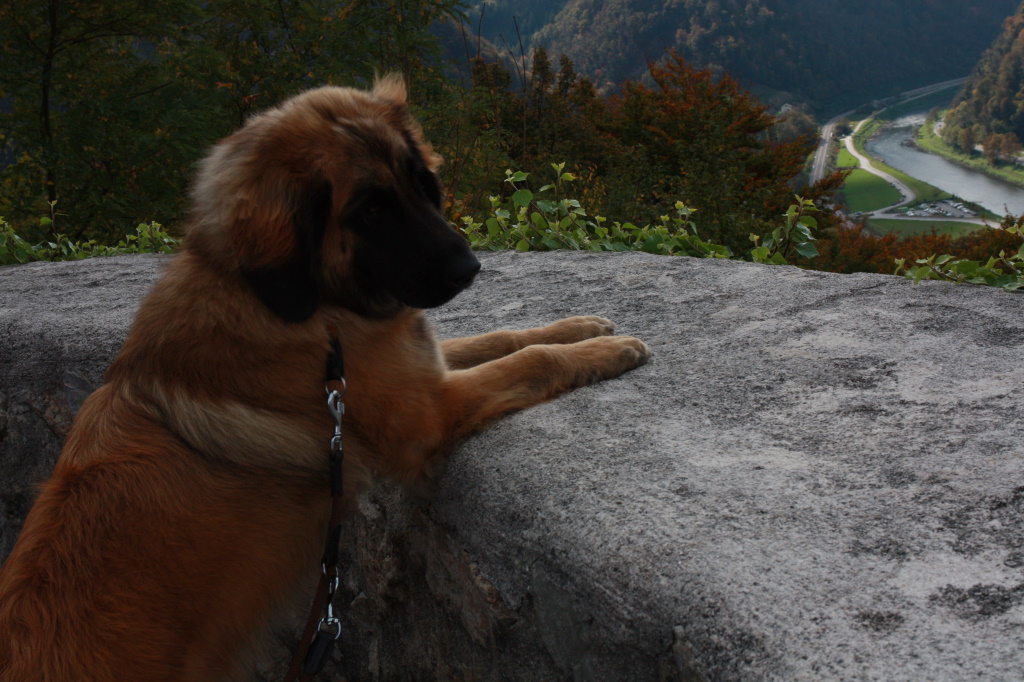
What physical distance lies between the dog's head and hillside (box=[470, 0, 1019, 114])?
5795 cm

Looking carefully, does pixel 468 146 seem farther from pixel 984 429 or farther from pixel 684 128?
pixel 684 128

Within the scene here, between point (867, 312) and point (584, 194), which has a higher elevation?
point (867, 312)

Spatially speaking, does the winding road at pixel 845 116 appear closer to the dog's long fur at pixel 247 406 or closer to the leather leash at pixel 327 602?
the dog's long fur at pixel 247 406

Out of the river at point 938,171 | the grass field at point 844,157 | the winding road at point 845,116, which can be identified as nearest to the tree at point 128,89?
the river at point 938,171

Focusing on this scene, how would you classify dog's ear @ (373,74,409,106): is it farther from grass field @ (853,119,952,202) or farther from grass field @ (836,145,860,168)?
grass field @ (836,145,860,168)

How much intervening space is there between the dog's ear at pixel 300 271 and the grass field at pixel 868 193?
5660 cm

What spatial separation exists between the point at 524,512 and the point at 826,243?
15597 mm

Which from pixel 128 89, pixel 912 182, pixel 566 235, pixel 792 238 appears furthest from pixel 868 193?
pixel 566 235

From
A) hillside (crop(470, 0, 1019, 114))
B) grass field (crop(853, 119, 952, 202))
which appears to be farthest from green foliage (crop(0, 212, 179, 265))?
grass field (crop(853, 119, 952, 202))

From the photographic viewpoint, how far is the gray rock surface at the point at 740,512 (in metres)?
1.37

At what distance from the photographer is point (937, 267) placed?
3.79 metres

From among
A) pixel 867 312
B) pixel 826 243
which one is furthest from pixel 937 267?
pixel 826 243

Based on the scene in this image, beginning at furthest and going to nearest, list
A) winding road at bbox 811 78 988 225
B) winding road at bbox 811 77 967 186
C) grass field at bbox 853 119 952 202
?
winding road at bbox 811 77 967 186, grass field at bbox 853 119 952 202, winding road at bbox 811 78 988 225

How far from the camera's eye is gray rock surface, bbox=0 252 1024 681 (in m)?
1.37
